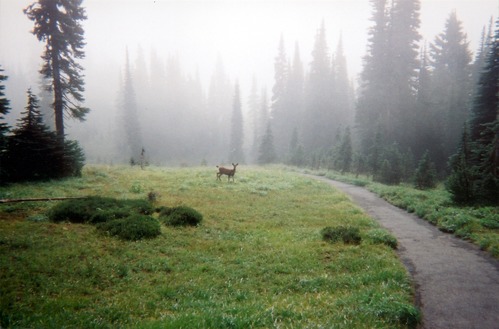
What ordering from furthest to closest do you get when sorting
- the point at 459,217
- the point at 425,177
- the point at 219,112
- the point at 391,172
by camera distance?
the point at 219,112
the point at 391,172
the point at 425,177
the point at 459,217

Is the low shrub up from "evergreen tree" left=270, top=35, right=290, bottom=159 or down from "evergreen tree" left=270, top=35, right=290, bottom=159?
down

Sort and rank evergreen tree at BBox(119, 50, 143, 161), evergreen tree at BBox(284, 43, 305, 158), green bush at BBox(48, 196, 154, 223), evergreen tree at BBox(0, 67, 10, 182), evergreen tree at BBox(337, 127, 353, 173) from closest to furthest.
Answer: green bush at BBox(48, 196, 154, 223), evergreen tree at BBox(0, 67, 10, 182), evergreen tree at BBox(337, 127, 353, 173), evergreen tree at BBox(284, 43, 305, 158), evergreen tree at BBox(119, 50, 143, 161)

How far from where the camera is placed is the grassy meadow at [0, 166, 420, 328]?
6.01 meters

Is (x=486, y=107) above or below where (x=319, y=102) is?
below

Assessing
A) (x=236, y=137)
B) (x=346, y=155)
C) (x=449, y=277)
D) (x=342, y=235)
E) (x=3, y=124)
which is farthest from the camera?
(x=236, y=137)

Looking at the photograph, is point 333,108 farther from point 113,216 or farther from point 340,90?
point 113,216

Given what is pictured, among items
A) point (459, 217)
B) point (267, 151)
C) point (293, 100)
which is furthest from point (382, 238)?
point (293, 100)

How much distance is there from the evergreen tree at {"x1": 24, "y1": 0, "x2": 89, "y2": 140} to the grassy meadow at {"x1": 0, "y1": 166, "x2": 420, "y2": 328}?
12.4m

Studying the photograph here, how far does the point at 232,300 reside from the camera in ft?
23.1

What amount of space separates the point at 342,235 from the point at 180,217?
785cm

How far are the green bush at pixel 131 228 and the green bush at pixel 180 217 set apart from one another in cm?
118

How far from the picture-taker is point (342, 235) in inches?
460

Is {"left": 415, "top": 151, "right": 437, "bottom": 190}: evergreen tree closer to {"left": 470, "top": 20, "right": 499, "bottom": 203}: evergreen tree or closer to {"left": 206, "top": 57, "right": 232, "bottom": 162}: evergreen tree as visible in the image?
{"left": 470, "top": 20, "right": 499, "bottom": 203}: evergreen tree

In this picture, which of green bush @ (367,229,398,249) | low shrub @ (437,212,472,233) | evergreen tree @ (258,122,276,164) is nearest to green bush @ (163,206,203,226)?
green bush @ (367,229,398,249)
